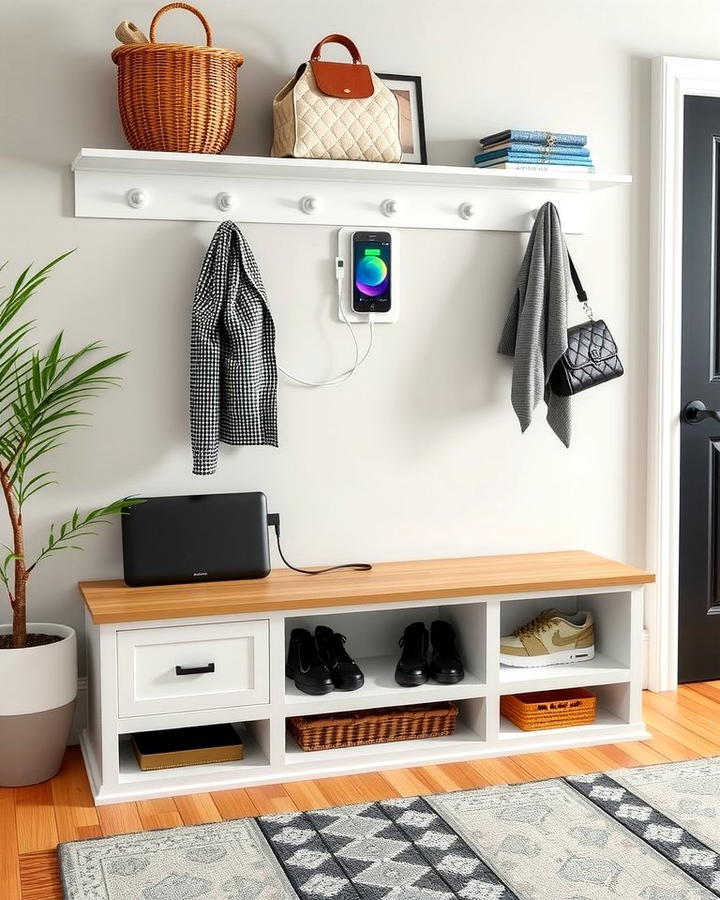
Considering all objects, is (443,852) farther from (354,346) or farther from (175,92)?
(175,92)

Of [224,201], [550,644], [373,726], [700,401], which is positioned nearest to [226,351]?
[224,201]

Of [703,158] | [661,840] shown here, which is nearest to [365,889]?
[661,840]

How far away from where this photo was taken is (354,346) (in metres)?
3.13

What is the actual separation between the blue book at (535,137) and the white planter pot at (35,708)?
182 cm

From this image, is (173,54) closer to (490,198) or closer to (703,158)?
(490,198)

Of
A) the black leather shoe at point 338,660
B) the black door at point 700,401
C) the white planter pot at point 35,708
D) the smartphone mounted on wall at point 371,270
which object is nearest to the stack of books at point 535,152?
the smartphone mounted on wall at point 371,270

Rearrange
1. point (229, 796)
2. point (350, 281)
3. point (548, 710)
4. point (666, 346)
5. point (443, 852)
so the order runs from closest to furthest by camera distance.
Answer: point (443, 852) → point (229, 796) → point (548, 710) → point (350, 281) → point (666, 346)

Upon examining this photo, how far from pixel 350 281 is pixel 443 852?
62.7 inches

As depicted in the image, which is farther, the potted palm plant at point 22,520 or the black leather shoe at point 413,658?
the black leather shoe at point 413,658

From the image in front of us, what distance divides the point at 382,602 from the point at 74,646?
803 millimetres

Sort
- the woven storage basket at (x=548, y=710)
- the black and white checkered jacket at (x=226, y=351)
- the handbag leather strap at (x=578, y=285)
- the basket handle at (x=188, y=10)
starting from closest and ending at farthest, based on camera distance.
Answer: the basket handle at (x=188, y=10) < the black and white checkered jacket at (x=226, y=351) < the woven storage basket at (x=548, y=710) < the handbag leather strap at (x=578, y=285)

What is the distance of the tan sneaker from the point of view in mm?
3080

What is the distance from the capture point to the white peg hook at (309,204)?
3014 mm

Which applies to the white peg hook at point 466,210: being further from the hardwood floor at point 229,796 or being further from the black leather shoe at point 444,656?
the hardwood floor at point 229,796
